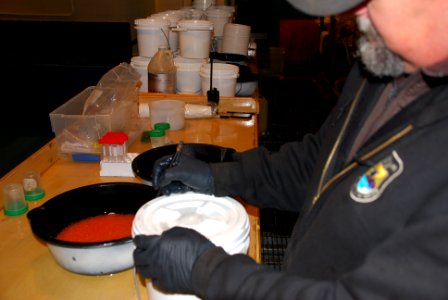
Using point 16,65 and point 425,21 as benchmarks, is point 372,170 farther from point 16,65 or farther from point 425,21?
point 16,65

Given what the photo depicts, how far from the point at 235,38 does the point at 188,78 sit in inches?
33.6

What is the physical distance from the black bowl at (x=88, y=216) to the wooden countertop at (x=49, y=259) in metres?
0.04

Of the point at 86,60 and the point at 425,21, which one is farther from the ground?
the point at 425,21

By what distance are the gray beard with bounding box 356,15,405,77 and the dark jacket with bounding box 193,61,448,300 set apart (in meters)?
0.08

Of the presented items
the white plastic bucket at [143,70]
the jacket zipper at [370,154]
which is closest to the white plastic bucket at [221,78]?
the white plastic bucket at [143,70]

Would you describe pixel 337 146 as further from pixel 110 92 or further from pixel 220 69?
pixel 220 69

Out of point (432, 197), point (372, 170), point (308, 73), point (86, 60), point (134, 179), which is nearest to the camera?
point (432, 197)

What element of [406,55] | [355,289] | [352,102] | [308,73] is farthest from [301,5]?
[308,73]

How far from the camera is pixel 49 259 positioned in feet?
3.57

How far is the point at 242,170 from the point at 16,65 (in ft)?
10.8

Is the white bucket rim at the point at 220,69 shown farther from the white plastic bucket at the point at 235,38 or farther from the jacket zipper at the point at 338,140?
the jacket zipper at the point at 338,140

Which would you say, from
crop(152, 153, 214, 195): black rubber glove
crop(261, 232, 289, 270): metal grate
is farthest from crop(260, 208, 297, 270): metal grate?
crop(152, 153, 214, 195): black rubber glove

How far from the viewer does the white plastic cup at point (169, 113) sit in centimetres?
202

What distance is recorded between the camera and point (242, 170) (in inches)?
48.3
